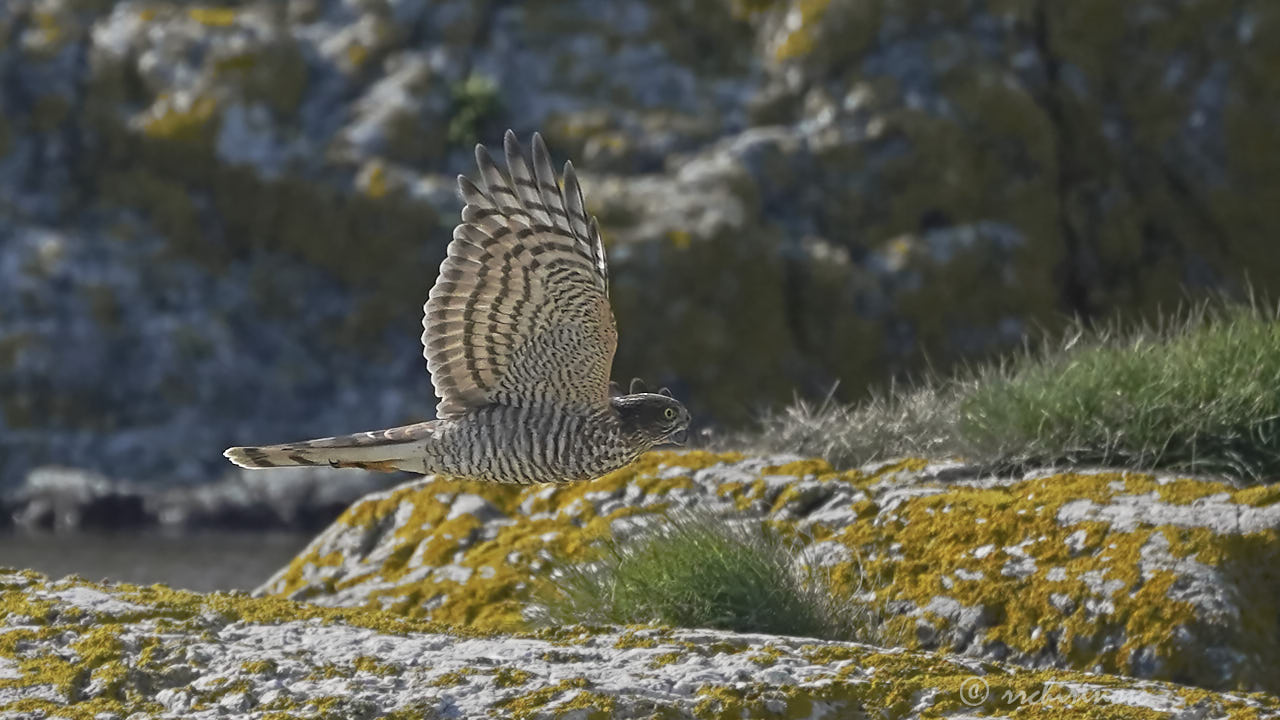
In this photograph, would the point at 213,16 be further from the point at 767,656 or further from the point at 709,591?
the point at 767,656

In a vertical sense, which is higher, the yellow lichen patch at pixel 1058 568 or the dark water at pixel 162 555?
the yellow lichen patch at pixel 1058 568

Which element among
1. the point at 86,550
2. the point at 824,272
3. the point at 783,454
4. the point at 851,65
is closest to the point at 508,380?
the point at 783,454

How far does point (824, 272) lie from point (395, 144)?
4.20 meters

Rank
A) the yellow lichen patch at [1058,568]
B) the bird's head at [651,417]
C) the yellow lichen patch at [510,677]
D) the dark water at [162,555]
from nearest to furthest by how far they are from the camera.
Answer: the yellow lichen patch at [510,677] → the yellow lichen patch at [1058,568] → the bird's head at [651,417] → the dark water at [162,555]

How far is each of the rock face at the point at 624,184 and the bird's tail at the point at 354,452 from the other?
8146 millimetres

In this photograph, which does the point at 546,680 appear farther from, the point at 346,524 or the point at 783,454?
the point at 346,524

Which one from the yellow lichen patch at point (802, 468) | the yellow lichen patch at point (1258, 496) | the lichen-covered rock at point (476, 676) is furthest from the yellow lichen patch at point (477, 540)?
the yellow lichen patch at point (1258, 496)

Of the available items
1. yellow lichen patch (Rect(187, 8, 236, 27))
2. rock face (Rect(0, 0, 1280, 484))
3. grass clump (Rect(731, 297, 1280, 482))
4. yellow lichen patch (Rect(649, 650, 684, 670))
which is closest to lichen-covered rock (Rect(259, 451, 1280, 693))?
grass clump (Rect(731, 297, 1280, 482))

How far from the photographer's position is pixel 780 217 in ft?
48.5

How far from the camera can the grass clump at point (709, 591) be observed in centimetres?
508

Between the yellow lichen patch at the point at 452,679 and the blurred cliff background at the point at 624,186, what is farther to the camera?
the blurred cliff background at the point at 624,186

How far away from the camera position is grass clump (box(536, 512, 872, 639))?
5078 mm

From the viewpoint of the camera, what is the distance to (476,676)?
375 centimetres

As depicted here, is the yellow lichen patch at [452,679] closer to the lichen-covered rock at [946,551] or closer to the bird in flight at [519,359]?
the lichen-covered rock at [946,551]
